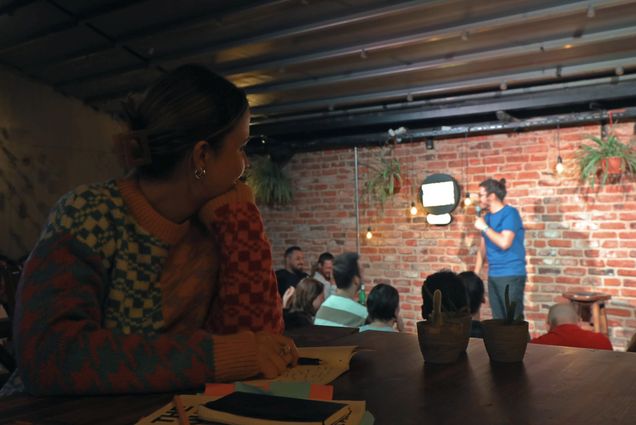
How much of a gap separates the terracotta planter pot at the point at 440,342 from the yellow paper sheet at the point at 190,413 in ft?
1.21

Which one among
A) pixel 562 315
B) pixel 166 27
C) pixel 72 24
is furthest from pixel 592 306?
pixel 72 24

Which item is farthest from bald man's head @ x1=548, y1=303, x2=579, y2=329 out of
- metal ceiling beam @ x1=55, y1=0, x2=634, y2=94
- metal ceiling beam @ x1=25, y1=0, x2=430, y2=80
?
metal ceiling beam @ x1=25, y1=0, x2=430, y2=80

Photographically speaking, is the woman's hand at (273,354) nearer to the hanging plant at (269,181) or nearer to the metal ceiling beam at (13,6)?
the metal ceiling beam at (13,6)

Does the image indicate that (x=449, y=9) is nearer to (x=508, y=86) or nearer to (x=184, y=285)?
(x=508, y=86)

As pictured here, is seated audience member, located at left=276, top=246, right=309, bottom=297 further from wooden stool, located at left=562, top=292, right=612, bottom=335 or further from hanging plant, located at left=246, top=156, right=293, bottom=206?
wooden stool, located at left=562, top=292, right=612, bottom=335

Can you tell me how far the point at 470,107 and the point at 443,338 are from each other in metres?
4.50

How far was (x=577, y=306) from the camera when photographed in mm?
5156

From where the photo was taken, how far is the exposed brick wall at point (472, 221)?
209 inches

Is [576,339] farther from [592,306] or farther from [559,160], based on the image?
[559,160]

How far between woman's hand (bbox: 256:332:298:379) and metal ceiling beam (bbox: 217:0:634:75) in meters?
3.11

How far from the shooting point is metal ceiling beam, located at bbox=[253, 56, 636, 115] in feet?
15.1

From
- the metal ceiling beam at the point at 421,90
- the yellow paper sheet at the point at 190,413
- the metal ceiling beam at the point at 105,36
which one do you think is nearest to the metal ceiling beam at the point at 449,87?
the metal ceiling beam at the point at 421,90

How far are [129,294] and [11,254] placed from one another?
5.32 metres

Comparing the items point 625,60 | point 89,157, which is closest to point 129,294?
point 625,60
